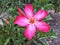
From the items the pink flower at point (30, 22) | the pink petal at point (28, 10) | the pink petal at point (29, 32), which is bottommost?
the pink petal at point (29, 32)

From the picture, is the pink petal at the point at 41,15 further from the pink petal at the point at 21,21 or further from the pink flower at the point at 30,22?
the pink petal at the point at 21,21

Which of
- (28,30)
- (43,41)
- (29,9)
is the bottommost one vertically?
(43,41)

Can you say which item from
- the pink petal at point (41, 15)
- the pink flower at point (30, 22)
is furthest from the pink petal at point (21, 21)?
the pink petal at point (41, 15)

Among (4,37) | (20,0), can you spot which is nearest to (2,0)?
(20,0)

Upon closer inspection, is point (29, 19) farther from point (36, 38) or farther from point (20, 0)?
point (20, 0)

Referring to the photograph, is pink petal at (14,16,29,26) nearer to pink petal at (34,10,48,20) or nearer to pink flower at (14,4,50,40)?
pink flower at (14,4,50,40)

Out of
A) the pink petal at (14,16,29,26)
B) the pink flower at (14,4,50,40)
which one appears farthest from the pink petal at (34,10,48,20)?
the pink petal at (14,16,29,26)

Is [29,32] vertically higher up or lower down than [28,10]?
lower down

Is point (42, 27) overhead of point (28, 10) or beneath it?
beneath
